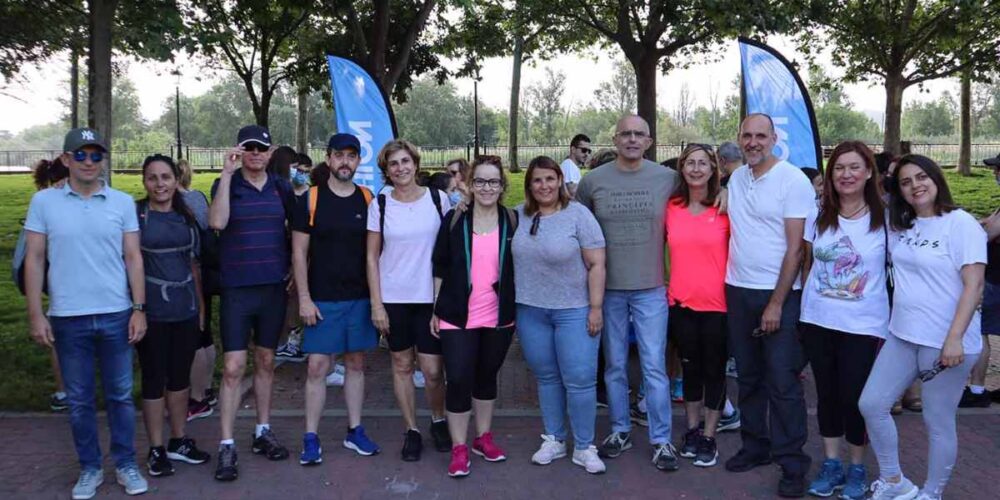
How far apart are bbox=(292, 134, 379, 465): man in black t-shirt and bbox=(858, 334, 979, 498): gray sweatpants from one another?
2742mm

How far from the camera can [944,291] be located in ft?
12.2

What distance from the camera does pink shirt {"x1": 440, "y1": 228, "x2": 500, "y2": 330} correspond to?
449 cm

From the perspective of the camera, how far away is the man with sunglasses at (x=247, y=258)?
14.7 feet

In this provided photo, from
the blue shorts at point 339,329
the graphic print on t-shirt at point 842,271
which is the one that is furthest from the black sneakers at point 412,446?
the graphic print on t-shirt at point 842,271

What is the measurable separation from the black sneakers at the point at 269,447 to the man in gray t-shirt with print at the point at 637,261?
1997 mm

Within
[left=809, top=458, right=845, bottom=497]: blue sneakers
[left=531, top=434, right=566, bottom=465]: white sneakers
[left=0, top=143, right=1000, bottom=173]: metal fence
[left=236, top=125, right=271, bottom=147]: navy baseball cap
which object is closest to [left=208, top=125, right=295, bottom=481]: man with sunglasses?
[left=236, top=125, right=271, bottom=147]: navy baseball cap

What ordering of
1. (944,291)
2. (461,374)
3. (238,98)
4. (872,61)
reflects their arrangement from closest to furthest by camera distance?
(944,291) → (461,374) → (872,61) → (238,98)

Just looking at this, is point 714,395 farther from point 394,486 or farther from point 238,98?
point 238,98

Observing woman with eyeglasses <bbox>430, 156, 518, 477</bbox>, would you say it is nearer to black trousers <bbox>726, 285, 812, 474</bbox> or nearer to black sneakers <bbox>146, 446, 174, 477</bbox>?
black trousers <bbox>726, 285, 812, 474</bbox>

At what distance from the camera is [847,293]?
13.2 feet

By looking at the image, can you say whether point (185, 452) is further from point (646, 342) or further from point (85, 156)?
point (646, 342)

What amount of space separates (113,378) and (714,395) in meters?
3.35

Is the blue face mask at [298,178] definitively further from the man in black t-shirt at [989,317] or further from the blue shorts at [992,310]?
the blue shorts at [992,310]

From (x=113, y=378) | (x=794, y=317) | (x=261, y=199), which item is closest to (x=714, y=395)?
(x=794, y=317)
